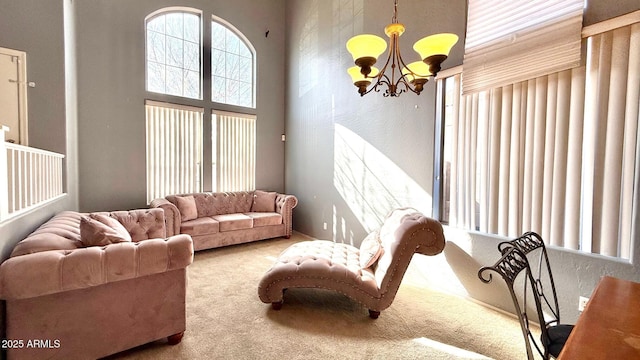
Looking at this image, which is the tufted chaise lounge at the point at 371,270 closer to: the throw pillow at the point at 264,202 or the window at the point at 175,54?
the throw pillow at the point at 264,202

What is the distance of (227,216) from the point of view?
438 cm

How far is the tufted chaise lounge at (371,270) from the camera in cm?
217

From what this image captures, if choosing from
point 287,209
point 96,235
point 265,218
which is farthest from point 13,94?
point 287,209

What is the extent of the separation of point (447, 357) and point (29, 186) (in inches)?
138

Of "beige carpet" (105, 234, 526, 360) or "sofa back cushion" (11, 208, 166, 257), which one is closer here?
"sofa back cushion" (11, 208, 166, 257)

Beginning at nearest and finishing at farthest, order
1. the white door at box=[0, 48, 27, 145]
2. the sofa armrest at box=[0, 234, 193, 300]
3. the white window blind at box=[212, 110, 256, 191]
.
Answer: the sofa armrest at box=[0, 234, 193, 300]
the white door at box=[0, 48, 27, 145]
the white window blind at box=[212, 110, 256, 191]

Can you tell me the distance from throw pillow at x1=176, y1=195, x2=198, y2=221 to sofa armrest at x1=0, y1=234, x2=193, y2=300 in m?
2.42

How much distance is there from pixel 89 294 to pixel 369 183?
2.98 meters

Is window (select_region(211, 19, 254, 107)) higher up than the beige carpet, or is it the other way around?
window (select_region(211, 19, 254, 107))

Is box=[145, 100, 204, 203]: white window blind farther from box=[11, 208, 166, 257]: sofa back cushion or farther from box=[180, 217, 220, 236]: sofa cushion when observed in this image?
box=[11, 208, 166, 257]: sofa back cushion

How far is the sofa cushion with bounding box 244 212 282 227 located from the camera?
4390 millimetres

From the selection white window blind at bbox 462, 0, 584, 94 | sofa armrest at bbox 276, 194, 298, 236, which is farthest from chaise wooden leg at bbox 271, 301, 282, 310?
white window blind at bbox 462, 0, 584, 94

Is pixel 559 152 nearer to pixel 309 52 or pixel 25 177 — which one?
pixel 309 52

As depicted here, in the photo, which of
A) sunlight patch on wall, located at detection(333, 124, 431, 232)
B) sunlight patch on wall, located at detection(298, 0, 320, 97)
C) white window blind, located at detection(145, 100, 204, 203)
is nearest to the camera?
sunlight patch on wall, located at detection(333, 124, 431, 232)
